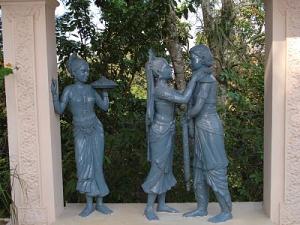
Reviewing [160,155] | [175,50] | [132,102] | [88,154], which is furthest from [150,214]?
[175,50]

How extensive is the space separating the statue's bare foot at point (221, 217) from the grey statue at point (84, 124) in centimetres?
102

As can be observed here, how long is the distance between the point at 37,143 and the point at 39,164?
19cm

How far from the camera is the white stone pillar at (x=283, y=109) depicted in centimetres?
337

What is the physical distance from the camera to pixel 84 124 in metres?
3.67

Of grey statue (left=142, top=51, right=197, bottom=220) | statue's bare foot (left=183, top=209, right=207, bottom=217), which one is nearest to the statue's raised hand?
grey statue (left=142, top=51, right=197, bottom=220)

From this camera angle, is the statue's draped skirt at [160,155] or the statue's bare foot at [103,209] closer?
the statue's draped skirt at [160,155]

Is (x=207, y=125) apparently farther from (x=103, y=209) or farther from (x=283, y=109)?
(x=103, y=209)

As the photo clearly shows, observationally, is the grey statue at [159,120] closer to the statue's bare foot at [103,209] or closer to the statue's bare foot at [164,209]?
the statue's bare foot at [164,209]

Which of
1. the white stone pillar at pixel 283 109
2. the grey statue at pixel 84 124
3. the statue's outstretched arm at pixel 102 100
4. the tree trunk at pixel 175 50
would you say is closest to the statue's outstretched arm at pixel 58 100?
the grey statue at pixel 84 124

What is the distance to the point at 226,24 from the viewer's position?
582cm

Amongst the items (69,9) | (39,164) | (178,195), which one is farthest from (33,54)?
(178,195)

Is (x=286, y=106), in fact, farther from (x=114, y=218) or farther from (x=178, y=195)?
(x=178, y=195)

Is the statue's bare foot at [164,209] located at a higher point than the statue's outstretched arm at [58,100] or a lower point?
lower

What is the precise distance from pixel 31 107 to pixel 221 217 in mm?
1914
